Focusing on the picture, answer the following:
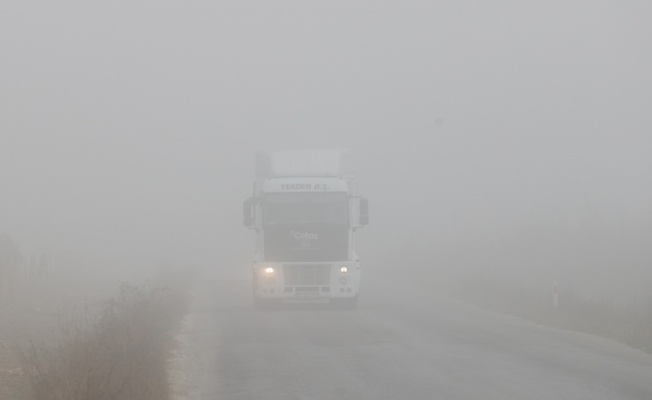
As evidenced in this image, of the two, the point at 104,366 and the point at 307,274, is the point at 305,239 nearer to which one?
the point at 307,274

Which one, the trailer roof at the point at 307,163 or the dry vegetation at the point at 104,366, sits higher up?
the trailer roof at the point at 307,163

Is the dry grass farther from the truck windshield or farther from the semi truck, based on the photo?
the truck windshield

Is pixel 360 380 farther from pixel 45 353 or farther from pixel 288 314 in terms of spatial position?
pixel 288 314

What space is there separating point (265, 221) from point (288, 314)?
111 inches

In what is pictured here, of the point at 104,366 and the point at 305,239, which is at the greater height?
the point at 305,239

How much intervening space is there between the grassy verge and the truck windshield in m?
5.22

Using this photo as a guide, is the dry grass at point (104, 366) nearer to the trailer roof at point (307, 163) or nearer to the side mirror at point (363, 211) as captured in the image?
the side mirror at point (363, 211)

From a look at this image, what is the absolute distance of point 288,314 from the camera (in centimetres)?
2602

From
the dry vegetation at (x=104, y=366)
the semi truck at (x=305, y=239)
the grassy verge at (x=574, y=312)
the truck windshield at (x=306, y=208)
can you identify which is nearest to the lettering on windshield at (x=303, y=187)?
the semi truck at (x=305, y=239)

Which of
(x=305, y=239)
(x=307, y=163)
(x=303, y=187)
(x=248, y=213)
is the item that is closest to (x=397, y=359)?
(x=305, y=239)

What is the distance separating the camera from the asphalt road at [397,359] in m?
13.1

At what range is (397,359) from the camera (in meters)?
16.3

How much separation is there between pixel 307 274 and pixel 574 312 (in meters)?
7.24

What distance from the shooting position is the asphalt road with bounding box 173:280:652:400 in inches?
517
